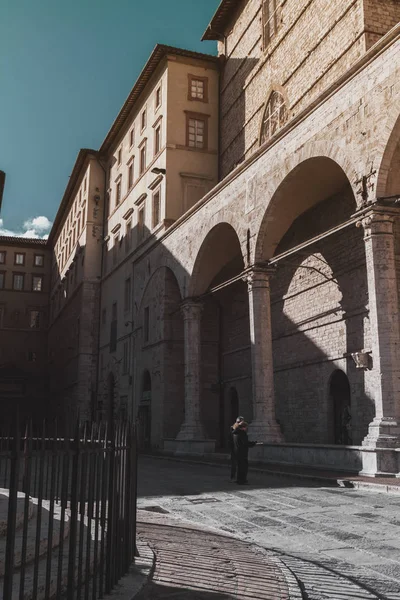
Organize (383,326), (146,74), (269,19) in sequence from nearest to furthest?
(383,326)
(269,19)
(146,74)

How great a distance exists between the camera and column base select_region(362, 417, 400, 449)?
37.3 ft

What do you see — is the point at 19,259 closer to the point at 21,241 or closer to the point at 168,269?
the point at 21,241

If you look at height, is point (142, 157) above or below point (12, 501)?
above

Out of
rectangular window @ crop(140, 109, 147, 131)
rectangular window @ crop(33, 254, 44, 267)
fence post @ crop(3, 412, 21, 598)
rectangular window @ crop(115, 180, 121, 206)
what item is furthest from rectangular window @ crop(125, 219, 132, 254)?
fence post @ crop(3, 412, 21, 598)

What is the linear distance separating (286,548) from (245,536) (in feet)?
2.45

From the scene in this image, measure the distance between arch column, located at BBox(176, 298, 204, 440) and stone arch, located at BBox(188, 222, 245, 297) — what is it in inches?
24.9

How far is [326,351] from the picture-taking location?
60.5 ft

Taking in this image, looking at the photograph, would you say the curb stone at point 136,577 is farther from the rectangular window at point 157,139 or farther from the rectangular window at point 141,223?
the rectangular window at point 157,139

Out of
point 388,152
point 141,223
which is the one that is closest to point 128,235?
point 141,223

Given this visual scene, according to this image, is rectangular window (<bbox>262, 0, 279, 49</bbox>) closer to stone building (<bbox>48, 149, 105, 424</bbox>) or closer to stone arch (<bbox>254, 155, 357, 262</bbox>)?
stone arch (<bbox>254, 155, 357, 262</bbox>)

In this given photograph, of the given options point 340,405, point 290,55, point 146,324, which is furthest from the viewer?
point 146,324

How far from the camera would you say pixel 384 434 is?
11547 millimetres

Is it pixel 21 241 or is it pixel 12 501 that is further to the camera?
pixel 21 241

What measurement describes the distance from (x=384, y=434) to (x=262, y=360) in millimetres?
5776
